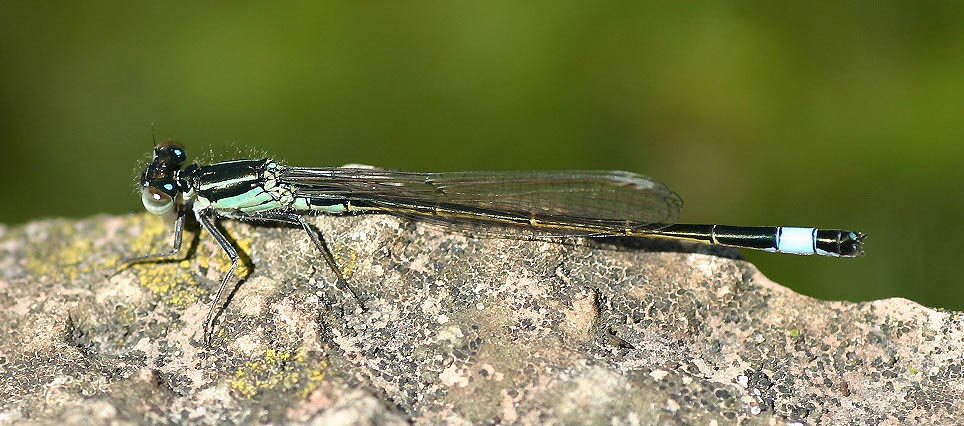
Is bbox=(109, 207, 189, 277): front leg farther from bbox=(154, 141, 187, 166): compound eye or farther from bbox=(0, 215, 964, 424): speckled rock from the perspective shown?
bbox=(154, 141, 187, 166): compound eye

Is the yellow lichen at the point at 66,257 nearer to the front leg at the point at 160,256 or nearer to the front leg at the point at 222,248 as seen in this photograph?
the front leg at the point at 160,256

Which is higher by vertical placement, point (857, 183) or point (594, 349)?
point (857, 183)

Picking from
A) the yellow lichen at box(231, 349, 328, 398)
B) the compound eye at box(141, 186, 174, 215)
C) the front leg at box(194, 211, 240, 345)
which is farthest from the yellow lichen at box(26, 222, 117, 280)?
the yellow lichen at box(231, 349, 328, 398)

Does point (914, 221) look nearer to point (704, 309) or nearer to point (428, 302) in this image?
point (704, 309)

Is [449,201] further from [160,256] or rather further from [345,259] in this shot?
[160,256]

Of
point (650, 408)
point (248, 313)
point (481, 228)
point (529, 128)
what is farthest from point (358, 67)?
point (650, 408)

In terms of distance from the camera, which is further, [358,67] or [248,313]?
[358,67]
